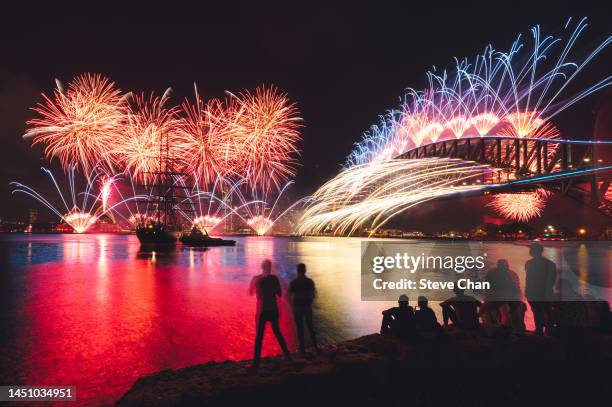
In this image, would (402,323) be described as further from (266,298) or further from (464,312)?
(266,298)

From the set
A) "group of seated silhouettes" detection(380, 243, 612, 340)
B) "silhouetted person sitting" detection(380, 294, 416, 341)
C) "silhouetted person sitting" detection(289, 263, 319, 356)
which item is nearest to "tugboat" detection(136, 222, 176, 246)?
"silhouetted person sitting" detection(289, 263, 319, 356)

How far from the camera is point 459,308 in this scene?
26.9ft

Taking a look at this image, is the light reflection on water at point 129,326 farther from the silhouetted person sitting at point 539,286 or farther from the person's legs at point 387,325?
the silhouetted person sitting at point 539,286

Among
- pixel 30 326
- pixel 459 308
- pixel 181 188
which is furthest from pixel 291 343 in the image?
pixel 181 188

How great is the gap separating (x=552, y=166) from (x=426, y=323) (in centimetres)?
5320

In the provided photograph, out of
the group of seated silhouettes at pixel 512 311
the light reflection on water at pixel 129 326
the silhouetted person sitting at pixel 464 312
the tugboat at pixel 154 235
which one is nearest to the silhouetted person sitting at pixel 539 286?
the group of seated silhouettes at pixel 512 311

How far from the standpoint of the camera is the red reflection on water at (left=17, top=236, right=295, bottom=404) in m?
8.68

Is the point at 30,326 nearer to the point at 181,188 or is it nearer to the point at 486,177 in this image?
the point at 486,177

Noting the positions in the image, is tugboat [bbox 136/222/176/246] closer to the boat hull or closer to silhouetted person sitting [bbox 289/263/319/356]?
the boat hull

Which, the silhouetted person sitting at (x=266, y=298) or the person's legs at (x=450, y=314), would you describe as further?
the person's legs at (x=450, y=314)

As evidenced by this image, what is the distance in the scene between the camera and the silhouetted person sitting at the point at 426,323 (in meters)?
7.11

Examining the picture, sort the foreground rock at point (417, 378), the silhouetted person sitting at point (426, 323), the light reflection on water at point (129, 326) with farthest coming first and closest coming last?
1. the light reflection on water at point (129, 326)
2. the silhouetted person sitting at point (426, 323)
3. the foreground rock at point (417, 378)

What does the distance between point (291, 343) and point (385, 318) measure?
11.0 feet

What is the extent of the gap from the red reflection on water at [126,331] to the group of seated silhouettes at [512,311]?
3.62 m
